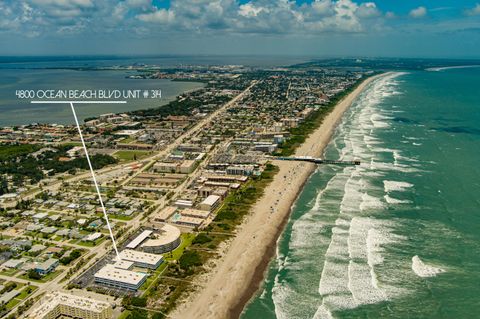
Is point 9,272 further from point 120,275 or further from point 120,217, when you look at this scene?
point 120,217

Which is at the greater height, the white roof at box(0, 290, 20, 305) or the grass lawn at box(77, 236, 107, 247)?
the grass lawn at box(77, 236, 107, 247)

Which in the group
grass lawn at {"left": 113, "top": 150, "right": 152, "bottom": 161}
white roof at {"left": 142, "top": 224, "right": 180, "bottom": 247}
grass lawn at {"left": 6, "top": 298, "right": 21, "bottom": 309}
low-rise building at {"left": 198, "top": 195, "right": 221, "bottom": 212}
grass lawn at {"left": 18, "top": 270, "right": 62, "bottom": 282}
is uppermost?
grass lawn at {"left": 113, "top": 150, "right": 152, "bottom": 161}

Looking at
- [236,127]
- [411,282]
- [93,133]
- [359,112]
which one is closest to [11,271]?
[411,282]

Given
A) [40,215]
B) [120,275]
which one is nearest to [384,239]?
[120,275]

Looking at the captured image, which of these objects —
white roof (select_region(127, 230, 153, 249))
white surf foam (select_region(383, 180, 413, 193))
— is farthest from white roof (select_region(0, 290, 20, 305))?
white surf foam (select_region(383, 180, 413, 193))

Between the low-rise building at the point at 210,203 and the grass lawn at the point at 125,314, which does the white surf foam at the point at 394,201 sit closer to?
the low-rise building at the point at 210,203

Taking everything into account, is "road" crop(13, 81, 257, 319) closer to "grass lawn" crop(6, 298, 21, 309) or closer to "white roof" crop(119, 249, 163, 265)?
"grass lawn" crop(6, 298, 21, 309)
